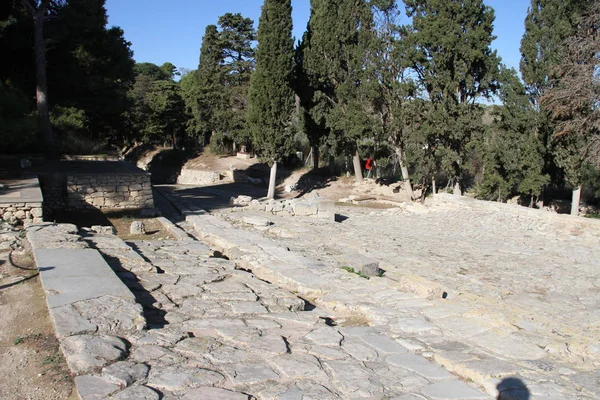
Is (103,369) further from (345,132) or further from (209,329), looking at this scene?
(345,132)

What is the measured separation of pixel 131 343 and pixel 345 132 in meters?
18.9

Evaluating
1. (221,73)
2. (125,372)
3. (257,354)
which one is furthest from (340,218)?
(221,73)

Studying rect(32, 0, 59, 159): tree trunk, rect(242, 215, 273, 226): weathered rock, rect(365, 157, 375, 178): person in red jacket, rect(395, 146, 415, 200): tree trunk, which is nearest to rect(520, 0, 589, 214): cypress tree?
rect(395, 146, 415, 200): tree trunk

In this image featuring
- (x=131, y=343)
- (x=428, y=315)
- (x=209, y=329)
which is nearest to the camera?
(x=131, y=343)

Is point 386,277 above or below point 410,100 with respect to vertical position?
below

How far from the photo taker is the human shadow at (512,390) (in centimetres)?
346

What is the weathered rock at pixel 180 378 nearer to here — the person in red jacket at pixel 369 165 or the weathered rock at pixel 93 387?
the weathered rock at pixel 93 387

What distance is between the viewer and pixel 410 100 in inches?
798

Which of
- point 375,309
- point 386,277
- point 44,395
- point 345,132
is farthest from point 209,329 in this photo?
point 345,132

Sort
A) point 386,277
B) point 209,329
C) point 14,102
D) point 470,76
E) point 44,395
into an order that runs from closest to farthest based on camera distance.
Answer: point 44,395 → point 209,329 → point 386,277 → point 14,102 → point 470,76

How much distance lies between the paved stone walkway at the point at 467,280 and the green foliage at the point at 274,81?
19.3 feet

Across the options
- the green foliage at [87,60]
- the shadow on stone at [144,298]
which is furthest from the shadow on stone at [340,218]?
the green foliage at [87,60]

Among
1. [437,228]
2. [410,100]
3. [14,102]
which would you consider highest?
[410,100]

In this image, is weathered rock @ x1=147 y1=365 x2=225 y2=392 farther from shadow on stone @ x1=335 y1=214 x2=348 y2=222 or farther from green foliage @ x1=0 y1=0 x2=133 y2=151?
green foliage @ x1=0 y1=0 x2=133 y2=151
